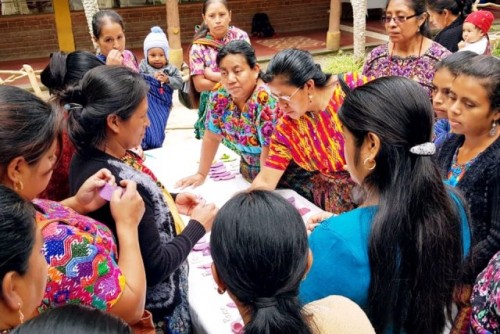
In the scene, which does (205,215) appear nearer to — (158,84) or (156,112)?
(156,112)

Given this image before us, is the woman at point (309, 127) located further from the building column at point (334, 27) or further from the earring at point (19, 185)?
the building column at point (334, 27)

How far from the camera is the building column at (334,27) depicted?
10492 millimetres

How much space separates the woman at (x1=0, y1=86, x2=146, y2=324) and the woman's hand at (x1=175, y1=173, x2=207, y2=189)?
4.16 ft

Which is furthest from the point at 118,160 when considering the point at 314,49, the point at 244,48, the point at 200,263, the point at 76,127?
the point at 314,49

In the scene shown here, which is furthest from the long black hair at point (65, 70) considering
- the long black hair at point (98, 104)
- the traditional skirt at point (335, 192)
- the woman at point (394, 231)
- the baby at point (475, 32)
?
the baby at point (475, 32)

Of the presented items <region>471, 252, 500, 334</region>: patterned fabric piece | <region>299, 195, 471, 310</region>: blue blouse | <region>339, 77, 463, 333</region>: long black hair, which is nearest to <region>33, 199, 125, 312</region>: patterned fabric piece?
<region>299, 195, 471, 310</region>: blue blouse

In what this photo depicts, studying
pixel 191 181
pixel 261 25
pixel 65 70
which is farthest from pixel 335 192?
pixel 261 25

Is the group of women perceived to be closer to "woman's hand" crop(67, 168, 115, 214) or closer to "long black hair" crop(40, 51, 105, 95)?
"woman's hand" crop(67, 168, 115, 214)

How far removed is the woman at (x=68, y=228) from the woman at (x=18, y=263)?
0.10 metres

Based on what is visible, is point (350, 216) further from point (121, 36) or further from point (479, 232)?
point (121, 36)

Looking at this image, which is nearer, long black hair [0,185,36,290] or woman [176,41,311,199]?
long black hair [0,185,36,290]

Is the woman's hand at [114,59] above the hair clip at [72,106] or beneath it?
beneath

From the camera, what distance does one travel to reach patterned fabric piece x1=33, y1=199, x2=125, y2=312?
114 cm

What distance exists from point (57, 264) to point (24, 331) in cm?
35
